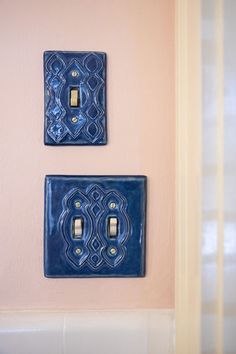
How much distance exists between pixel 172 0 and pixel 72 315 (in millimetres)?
924

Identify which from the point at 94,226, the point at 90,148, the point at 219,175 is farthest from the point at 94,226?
the point at 219,175

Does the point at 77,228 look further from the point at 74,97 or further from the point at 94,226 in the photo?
the point at 74,97

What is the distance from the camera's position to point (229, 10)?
72cm

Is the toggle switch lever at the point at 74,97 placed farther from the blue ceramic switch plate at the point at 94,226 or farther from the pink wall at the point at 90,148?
the blue ceramic switch plate at the point at 94,226

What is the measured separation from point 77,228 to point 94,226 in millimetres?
47

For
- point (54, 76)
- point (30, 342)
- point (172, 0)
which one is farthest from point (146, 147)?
point (30, 342)

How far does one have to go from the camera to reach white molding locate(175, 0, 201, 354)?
2.45 ft

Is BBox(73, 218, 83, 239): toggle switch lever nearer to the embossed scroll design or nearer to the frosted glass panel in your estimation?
A: the embossed scroll design

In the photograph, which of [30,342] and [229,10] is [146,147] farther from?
[30,342]

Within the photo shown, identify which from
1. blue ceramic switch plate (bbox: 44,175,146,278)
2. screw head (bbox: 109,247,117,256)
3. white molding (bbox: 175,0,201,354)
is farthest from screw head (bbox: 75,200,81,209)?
white molding (bbox: 175,0,201,354)

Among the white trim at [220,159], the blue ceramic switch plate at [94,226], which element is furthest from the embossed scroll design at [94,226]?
the white trim at [220,159]

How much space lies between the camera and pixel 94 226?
851 millimetres

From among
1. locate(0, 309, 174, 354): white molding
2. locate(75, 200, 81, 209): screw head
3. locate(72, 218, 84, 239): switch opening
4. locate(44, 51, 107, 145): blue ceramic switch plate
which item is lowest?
locate(0, 309, 174, 354): white molding

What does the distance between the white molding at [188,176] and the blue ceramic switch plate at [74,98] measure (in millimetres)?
216
